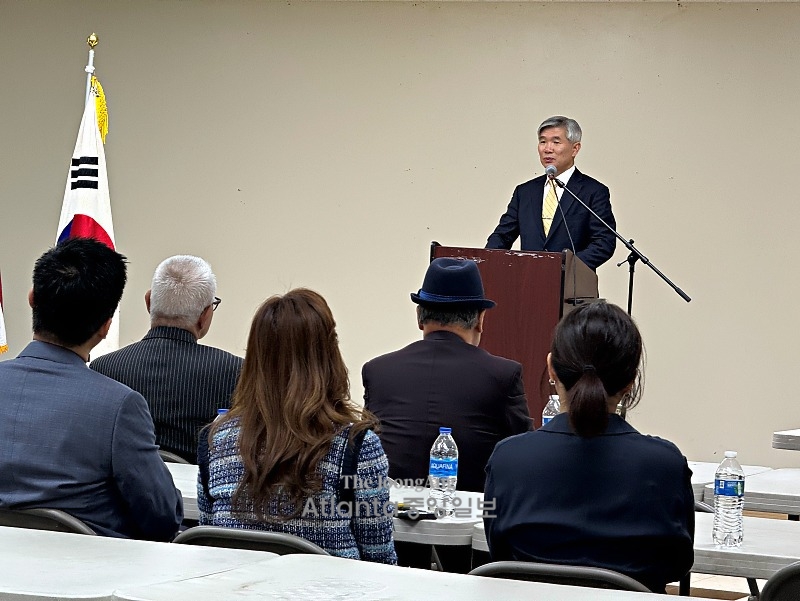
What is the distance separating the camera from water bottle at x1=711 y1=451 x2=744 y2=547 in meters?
2.30

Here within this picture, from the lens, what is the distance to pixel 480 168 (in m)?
7.55

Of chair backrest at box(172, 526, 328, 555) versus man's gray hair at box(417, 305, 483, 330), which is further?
man's gray hair at box(417, 305, 483, 330)

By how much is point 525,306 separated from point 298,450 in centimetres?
262

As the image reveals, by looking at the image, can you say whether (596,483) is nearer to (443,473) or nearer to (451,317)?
(443,473)

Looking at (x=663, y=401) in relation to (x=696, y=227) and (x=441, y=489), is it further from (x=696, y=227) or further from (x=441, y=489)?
(x=441, y=489)

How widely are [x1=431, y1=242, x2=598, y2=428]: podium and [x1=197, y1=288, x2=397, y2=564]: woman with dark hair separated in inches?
94.6

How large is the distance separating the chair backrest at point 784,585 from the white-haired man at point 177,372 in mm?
1774

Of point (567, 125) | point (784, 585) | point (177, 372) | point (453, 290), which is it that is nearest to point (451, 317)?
point (453, 290)

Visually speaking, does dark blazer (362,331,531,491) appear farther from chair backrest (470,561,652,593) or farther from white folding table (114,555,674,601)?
white folding table (114,555,674,601)

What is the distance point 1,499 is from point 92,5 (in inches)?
262

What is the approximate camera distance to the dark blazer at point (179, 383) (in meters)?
3.17

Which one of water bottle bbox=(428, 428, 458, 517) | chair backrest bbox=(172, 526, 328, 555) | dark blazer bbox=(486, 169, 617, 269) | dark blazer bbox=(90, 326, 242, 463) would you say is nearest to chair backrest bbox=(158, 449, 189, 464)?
dark blazer bbox=(90, 326, 242, 463)

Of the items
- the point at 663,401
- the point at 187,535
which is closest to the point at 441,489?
the point at 187,535

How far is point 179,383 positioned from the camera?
125 inches
